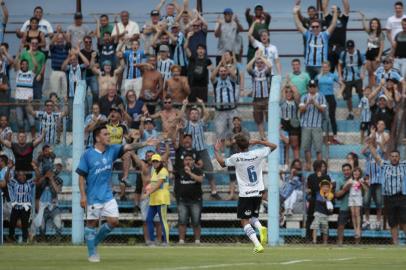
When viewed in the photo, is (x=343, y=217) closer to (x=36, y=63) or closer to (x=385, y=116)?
(x=385, y=116)

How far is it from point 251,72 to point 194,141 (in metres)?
2.92

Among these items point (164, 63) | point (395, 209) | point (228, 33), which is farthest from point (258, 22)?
point (395, 209)

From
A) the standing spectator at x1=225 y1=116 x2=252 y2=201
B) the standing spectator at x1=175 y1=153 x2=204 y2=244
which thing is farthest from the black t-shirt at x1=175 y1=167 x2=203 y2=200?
the standing spectator at x1=225 y1=116 x2=252 y2=201

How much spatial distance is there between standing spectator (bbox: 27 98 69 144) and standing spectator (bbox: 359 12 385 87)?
743cm

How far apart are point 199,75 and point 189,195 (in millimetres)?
3385

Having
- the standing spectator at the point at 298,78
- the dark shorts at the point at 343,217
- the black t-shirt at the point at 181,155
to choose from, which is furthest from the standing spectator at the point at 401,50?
the black t-shirt at the point at 181,155

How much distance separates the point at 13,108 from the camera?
2664 centimetres

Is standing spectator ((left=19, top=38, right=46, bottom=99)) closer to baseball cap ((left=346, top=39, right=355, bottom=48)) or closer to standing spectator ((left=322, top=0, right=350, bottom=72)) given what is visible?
standing spectator ((left=322, top=0, right=350, bottom=72))

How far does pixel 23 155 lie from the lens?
26.2 metres

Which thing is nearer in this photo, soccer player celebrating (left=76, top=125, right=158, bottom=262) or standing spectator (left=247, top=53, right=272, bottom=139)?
soccer player celebrating (left=76, top=125, right=158, bottom=262)

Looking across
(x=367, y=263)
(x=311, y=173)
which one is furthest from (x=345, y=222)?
(x=367, y=263)

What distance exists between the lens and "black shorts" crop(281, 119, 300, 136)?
84.5 ft

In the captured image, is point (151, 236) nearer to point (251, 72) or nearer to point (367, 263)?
point (251, 72)

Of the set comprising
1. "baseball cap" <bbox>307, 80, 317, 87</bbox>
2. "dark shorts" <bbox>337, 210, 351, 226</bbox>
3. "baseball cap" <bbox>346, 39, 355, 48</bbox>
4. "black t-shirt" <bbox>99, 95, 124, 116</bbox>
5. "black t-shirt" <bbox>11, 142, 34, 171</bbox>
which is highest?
"baseball cap" <bbox>346, 39, 355, 48</bbox>
